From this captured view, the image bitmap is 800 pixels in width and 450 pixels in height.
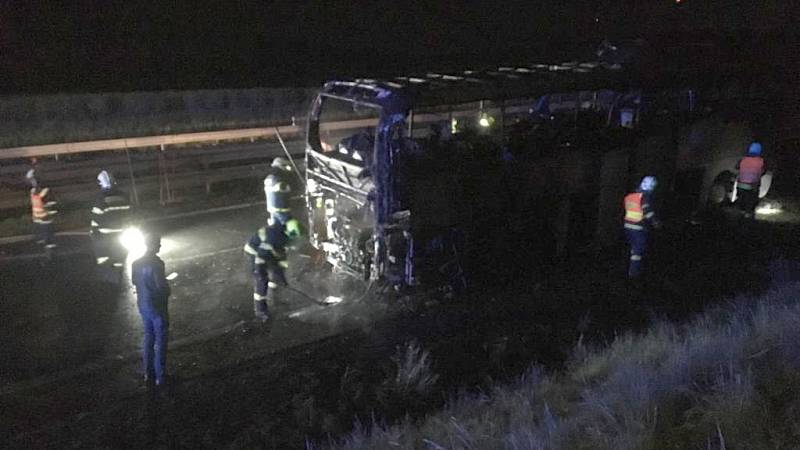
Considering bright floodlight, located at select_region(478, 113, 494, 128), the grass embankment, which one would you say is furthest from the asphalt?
bright floodlight, located at select_region(478, 113, 494, 128)

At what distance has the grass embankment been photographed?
4.20 m

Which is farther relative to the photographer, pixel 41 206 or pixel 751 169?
pixel 751 169

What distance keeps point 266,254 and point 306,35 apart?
23.6m

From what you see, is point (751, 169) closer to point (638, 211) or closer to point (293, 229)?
point (638, 211)

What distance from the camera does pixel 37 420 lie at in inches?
248

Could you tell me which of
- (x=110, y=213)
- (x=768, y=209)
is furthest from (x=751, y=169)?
(x=110, y=213)

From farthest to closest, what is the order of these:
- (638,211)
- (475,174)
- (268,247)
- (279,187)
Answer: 1. (638,211)
2. (279,187)
3. (475,174)
4. (268,247)

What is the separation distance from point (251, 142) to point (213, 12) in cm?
1536

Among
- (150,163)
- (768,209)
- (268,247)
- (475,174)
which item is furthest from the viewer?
(150,163)

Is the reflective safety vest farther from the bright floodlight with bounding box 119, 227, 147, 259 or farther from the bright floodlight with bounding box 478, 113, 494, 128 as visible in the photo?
the bright floodlight with bounding box 478, 113, 494, 128

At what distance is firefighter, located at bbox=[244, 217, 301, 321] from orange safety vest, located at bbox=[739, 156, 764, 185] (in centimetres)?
748

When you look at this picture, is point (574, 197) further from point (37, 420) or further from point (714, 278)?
point (37, 420)

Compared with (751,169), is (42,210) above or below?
below

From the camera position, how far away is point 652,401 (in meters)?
4.73
